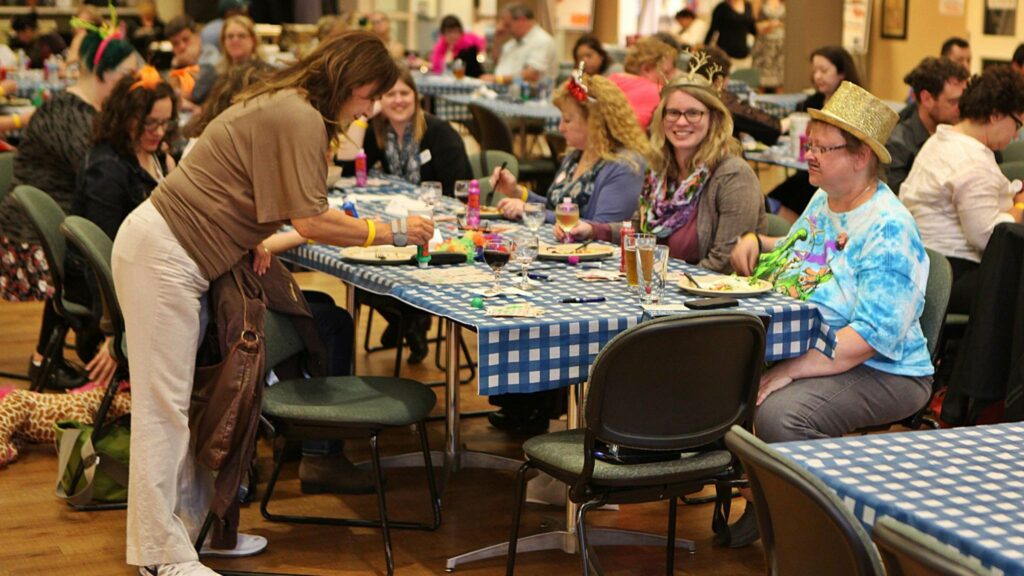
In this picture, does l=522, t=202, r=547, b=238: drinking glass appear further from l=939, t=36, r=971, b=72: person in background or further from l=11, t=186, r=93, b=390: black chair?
l=939, t=36, r=971, b=72: person in background

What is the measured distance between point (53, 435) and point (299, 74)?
6.68ft

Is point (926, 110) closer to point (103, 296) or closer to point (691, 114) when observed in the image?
point (691, 114)

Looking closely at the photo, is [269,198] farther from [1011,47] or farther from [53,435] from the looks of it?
[1011,47]

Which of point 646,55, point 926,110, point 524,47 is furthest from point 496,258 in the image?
point 524,47

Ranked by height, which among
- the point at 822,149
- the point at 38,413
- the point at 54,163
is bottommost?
the point at 38,413

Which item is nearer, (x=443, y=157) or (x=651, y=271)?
(x=651, y=271)

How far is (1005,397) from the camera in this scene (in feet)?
14.3

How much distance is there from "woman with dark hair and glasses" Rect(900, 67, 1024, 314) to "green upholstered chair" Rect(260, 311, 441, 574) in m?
2.20

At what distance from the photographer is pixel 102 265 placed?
4.06 metres

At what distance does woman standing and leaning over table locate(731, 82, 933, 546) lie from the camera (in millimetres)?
3633

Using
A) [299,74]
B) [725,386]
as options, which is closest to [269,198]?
[299,74]

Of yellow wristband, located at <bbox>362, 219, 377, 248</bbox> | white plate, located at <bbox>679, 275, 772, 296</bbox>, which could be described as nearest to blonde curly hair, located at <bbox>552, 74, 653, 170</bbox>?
white plate, located at <bbox>679, 275, 772, 296</bbox>

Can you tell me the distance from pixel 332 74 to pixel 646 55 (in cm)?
464

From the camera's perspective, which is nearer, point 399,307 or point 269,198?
point 269,198
